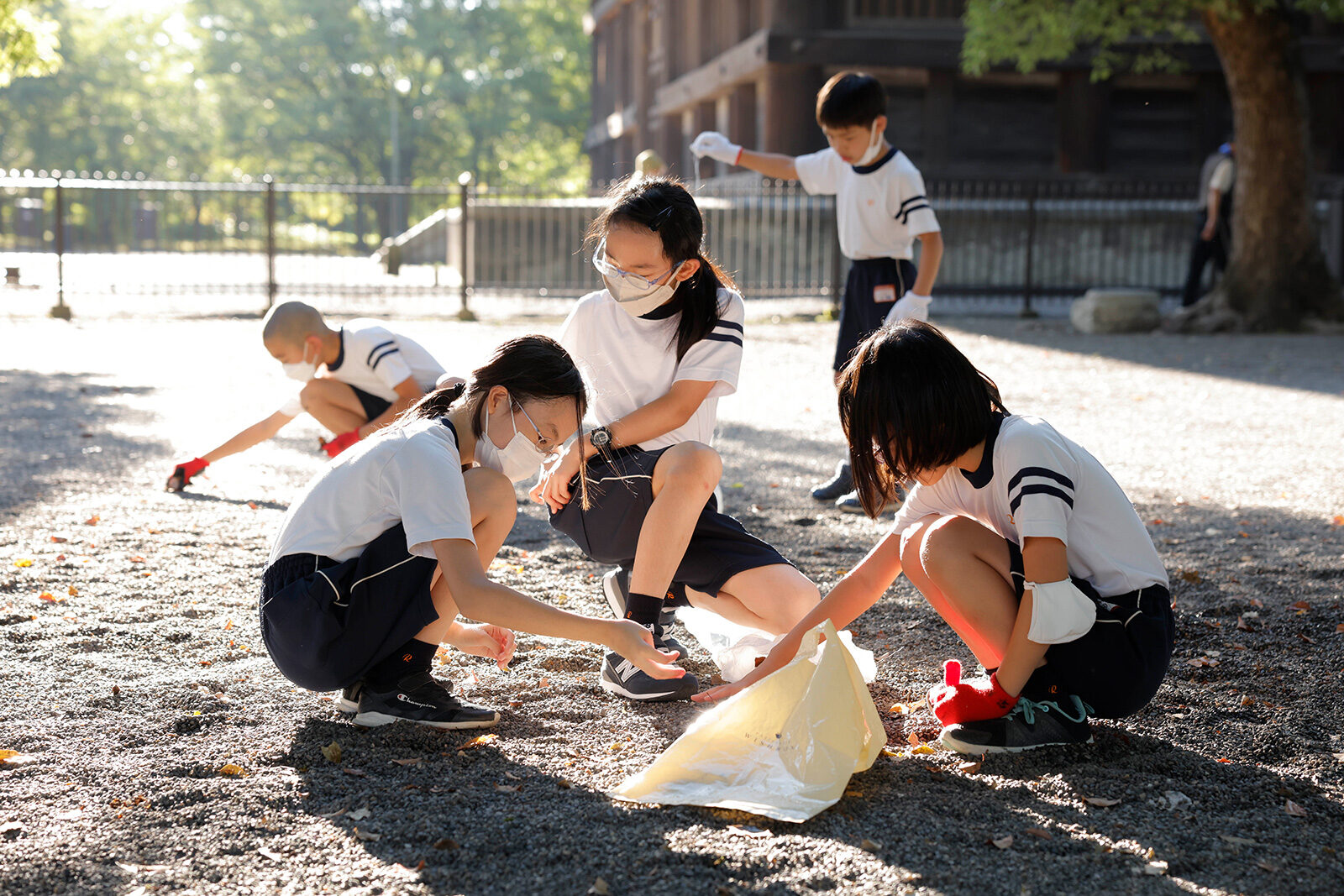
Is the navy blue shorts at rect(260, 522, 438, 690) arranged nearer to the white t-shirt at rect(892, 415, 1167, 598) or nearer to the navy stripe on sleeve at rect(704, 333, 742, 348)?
the navy stripe on sleeve at rect(704, 333, 742, 348)

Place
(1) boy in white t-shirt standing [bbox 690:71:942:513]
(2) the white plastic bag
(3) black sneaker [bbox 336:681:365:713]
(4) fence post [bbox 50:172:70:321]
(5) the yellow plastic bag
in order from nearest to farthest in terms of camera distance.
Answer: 1. (5) the yellow plastic bag
2. (3) black sneaker [bbox 336:681:365:713]
3. (2) the white plastic bag
4. (1) boy in white t-shirt standing [bbox 690:71:942:513]
5. (4) fence post [bbox 50:172:70:321]

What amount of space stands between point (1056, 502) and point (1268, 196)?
12.8 m

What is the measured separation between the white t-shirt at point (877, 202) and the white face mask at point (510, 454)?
2.70 m

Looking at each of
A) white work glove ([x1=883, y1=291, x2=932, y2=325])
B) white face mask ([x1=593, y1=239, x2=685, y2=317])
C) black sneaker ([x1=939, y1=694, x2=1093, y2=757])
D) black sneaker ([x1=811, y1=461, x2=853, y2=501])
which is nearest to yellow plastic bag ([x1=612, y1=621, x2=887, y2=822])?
black sneaker ([x1=939, y1=694, x2=1093, y2=757])

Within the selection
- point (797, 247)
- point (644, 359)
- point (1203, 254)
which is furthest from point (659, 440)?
point (797, 247)

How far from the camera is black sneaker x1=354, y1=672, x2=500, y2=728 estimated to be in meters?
2.87

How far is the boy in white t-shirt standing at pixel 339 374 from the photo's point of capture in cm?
521

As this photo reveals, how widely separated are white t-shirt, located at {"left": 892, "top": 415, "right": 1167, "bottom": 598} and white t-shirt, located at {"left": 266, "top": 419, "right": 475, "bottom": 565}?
1078 millimetres

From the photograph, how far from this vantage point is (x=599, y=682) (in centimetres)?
331

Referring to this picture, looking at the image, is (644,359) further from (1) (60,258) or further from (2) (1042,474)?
(1) (60,258)

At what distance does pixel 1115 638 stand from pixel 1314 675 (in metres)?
1.01

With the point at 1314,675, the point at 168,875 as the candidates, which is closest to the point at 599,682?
the point at 168,875

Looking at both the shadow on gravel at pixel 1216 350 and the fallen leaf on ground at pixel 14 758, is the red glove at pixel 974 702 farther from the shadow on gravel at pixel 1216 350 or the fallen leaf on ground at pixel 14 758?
the shadow on gravel at pixel 1216 350

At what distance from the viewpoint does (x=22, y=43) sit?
39.1 feet
